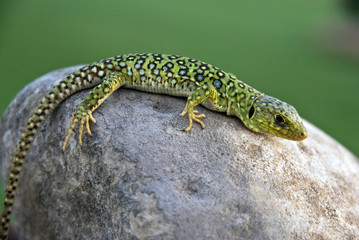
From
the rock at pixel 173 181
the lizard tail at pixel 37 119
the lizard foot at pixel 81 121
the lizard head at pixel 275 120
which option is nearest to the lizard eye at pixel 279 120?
the lizard head at pixel 275 120

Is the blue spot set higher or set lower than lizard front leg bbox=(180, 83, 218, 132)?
higher

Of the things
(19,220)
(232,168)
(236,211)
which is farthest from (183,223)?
(19,220)

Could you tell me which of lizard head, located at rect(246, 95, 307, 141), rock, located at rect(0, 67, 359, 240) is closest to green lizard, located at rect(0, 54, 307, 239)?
lizard head, located at rect(246, 95, 307, 141)

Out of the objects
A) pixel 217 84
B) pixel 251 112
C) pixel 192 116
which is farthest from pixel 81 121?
pixel 251 112

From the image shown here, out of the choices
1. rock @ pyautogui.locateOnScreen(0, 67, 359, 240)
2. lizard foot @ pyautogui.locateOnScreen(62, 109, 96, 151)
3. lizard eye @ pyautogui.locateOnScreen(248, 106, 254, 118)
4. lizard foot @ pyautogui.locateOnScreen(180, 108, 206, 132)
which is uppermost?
lizard eye @ pyautogui.locateOnScreen(248, 106, 254, 118)

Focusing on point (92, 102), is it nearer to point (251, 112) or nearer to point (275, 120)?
point (251, 112)

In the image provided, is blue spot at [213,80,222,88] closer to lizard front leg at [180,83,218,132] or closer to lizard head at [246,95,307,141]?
lizard front leg at [180,83,218,132]

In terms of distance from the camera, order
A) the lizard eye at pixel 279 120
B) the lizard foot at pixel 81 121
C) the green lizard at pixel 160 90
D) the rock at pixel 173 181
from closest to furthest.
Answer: the rock at pixel 173 181 < the lizard foot at pixel 81 121 < the lizard eye at pixel 279 120 < the green lizard at pixel 160 90

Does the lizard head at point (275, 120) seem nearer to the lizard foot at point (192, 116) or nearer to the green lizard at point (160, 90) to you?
the green lizard at point (160, 90)
